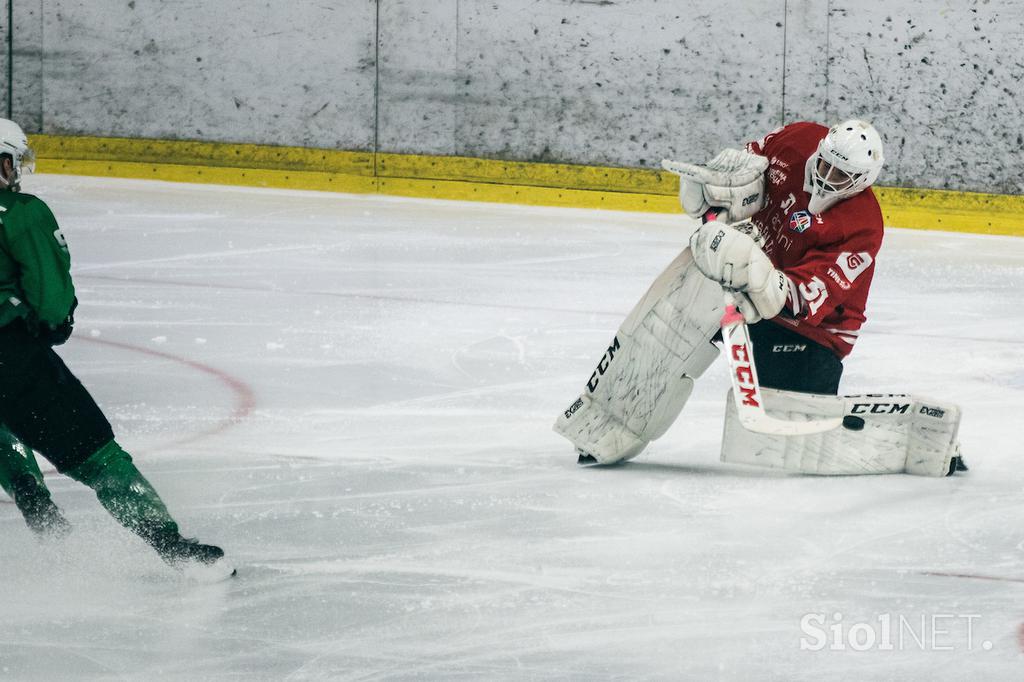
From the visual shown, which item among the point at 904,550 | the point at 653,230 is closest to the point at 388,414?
the point at 904,550

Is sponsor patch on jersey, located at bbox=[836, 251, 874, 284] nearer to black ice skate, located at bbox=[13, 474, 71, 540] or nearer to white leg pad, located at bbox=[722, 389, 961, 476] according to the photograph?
white leg pad, located at bbox=[722, 389, 961, 476]

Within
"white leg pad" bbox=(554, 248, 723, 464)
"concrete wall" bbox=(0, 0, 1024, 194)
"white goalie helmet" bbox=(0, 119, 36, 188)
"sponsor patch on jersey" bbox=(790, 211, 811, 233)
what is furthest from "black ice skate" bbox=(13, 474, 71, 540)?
"concrete wall" bbox=(0, 0, 1024, 194)

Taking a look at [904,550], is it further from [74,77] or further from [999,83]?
[74,77]

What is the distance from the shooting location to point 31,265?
2.67 m

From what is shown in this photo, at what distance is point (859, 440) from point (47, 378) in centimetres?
187

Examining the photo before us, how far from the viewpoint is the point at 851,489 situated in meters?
3.57

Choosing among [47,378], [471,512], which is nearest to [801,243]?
[471,512]

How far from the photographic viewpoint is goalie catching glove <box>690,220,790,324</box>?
10.9ft

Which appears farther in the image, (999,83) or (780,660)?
(999,83)

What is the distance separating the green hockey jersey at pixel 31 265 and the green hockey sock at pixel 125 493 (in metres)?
0.25

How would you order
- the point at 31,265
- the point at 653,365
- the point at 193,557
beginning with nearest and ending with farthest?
the point at 31,265, the point at 193,557, the point at 653,365

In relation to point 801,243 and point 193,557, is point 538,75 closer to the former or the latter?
point 801,243

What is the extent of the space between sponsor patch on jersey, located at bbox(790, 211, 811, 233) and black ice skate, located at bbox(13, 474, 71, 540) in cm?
174

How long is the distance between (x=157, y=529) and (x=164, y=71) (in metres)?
6.22
